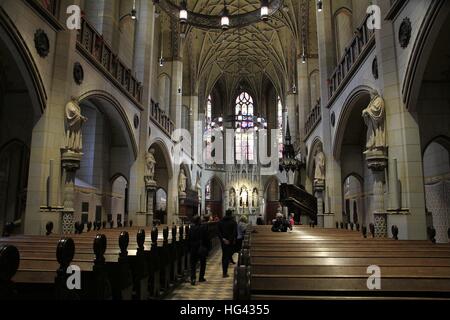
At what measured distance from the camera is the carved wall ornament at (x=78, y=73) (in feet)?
32.4

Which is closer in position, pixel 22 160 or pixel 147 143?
pixel 22 160

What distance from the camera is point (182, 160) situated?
2462 centimetres

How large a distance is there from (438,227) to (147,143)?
11638 mm

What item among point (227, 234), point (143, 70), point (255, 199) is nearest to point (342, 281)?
point (227, 234)

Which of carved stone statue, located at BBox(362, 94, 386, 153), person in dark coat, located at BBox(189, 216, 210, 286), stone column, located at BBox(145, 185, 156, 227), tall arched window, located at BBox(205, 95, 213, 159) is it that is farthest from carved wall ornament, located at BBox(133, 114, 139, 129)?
tall arched window, located at BBox(205, 95, 213, 159)

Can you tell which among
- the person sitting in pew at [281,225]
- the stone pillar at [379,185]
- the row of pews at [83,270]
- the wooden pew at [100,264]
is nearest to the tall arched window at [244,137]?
the person sitting in pew at [281,225]

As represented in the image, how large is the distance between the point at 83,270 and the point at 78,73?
7977 millimetres

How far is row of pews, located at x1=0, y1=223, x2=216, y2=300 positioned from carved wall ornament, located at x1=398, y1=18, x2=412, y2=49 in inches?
263

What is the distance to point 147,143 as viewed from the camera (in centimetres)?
1608

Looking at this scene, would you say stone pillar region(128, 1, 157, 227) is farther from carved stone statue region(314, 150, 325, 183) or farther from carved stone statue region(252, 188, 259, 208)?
carved stone statue region(252, 188, 259, 208)

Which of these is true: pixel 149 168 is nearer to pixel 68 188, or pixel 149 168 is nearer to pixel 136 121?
pixel 136 121

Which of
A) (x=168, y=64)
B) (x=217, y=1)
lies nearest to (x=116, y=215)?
(x=168, y=64)

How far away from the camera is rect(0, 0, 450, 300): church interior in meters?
3.54
